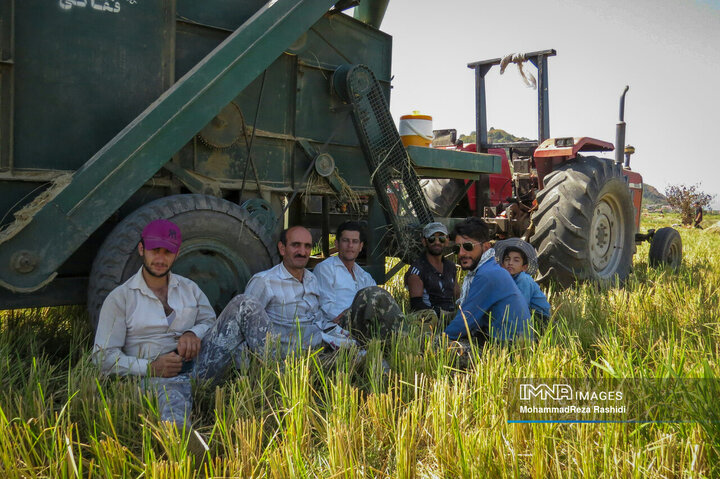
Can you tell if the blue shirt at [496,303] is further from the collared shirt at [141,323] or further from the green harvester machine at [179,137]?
the collared shirt at [141,323]

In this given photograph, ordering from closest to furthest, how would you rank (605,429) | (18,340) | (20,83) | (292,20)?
(605,429), (20,83), (18,340), (292,20)

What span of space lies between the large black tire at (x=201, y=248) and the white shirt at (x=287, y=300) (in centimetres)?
23

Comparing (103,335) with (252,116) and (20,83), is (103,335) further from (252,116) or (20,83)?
(252,116)

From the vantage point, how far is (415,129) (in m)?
5.02

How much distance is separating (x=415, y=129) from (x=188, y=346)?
2.96m

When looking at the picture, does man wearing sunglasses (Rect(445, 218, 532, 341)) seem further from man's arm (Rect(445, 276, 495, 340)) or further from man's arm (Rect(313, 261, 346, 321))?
man's arm (Rect(313, 261, 346, 321))

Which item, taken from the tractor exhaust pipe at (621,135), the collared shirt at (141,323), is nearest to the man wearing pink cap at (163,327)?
the collared shirt at (141,323)

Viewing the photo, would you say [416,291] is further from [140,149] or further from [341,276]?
[140,149]

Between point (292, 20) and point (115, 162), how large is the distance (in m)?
1.52

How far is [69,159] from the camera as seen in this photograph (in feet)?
11.2

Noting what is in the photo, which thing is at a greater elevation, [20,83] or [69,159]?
[20,83]

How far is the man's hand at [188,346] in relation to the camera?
2930 millimetres

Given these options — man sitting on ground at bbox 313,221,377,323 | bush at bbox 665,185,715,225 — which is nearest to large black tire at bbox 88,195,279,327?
man sitting on ground at bbox 313,221,377,323

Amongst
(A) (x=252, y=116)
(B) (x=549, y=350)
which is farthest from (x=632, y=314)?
(A) (x=252, y=116)
